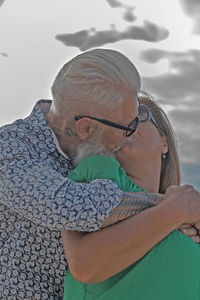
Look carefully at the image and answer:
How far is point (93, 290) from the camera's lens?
2.66 m

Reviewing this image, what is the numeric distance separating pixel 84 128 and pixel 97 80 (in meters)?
0.27

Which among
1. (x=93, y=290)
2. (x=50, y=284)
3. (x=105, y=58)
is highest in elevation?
(x=105, y=58)

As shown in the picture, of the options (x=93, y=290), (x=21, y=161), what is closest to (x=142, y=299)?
(x=93, y=290)

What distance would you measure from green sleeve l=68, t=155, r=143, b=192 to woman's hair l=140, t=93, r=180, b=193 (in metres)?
0.78

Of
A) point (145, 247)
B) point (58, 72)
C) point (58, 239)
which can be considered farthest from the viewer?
point (58, 72)

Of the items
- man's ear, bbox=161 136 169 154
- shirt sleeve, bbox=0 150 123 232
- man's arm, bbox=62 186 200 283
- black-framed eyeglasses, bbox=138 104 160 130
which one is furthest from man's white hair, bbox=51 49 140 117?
man's arm, bbox=62 186 200 283

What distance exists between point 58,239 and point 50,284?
30 cm

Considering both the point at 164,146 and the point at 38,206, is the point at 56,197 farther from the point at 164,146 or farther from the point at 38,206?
the point at 164,146

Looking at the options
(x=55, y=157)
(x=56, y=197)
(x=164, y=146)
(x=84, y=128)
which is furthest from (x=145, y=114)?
(x=56, y=197)

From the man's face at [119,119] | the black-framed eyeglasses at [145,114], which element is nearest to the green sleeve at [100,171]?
the man's face at [119,119]

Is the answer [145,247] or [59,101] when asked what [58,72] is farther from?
[145,247]

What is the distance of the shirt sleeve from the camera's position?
8.08ft

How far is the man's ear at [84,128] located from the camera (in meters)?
2.91

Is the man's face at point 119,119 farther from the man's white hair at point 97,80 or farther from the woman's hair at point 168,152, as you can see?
the woman's hair at point 168,152
